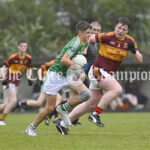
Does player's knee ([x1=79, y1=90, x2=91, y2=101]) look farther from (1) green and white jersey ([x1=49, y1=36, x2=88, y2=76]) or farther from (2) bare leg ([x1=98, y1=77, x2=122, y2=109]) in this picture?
(2) bare leg ([x1=98, y1=77, x2=122, y2=109])

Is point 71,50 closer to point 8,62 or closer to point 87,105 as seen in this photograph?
point 87,105

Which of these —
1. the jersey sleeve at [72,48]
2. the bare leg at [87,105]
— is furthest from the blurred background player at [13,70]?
the jersey sleeve at [72,48]

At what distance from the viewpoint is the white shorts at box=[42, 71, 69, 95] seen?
841cm

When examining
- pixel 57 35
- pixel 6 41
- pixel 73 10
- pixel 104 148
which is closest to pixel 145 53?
pixel 6 41

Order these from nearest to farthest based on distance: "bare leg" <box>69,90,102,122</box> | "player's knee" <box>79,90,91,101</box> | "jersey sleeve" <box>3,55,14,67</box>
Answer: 1. "player's knee" <box>79,90,91,101</box>
2. "bare leg" <box>69,90,102,122</box>
3. "jersey sleeve" <box>3,55,14,67</box>

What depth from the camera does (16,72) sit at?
13469 millimetres

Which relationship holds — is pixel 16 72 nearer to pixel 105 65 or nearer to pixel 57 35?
pixel 105 65

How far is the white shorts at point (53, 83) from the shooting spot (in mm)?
8414

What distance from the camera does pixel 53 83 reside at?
8.45 m

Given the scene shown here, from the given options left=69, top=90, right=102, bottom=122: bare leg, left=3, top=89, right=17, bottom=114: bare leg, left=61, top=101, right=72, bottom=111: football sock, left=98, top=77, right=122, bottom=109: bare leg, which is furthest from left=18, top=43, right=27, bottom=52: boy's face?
left=61, top=101, right=72, bottom=111: football sock

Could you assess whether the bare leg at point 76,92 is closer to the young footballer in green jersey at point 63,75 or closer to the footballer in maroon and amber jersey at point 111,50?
the young footballer in green jersey at point 63,75

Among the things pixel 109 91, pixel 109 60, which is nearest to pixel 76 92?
pixel 109 91

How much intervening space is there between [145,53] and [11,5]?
52.5 ft

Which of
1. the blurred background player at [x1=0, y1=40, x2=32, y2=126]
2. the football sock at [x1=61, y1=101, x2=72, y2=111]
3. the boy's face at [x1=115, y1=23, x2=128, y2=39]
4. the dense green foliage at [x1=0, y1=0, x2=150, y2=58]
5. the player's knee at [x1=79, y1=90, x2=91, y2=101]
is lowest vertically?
the dense green foliage at [x1=0, y1=0, x2=150, y2=58]
